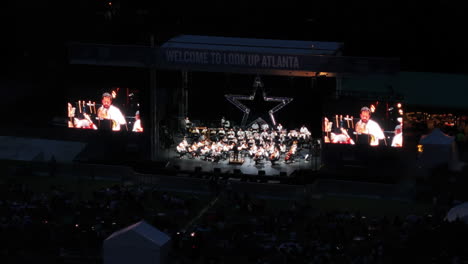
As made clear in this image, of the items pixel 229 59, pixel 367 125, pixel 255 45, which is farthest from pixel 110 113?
pixel 367 125

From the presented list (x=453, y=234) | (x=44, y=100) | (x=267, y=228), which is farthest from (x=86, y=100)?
(x=453, y=234)

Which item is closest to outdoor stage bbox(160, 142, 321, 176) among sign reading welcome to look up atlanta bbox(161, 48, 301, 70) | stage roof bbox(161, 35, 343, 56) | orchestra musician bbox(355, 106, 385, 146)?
orchestra musician bbox(355, 106, 385, 146)

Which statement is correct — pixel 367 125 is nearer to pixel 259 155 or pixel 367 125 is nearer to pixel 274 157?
pixel 274 157

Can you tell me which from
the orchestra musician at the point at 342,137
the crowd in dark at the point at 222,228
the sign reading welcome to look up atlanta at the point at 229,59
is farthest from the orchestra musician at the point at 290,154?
the crowd in dark at the point at 222,228

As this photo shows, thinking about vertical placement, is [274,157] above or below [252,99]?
below

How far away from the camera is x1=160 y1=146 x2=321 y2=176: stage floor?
114 ft

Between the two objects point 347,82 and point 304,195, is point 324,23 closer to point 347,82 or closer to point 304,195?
point 347,82

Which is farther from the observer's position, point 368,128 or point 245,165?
point 245,165

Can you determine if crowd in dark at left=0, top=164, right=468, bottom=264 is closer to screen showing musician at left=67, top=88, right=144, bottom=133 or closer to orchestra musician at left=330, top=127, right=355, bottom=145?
orchestra musician at left=330, top=127, right=355, bottom=145

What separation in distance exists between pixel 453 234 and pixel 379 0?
25929 millimetres

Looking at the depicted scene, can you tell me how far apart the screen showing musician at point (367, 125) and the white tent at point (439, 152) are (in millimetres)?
1180

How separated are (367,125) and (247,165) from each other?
4.80 m

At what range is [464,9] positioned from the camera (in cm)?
4478

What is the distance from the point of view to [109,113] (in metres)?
36.1
